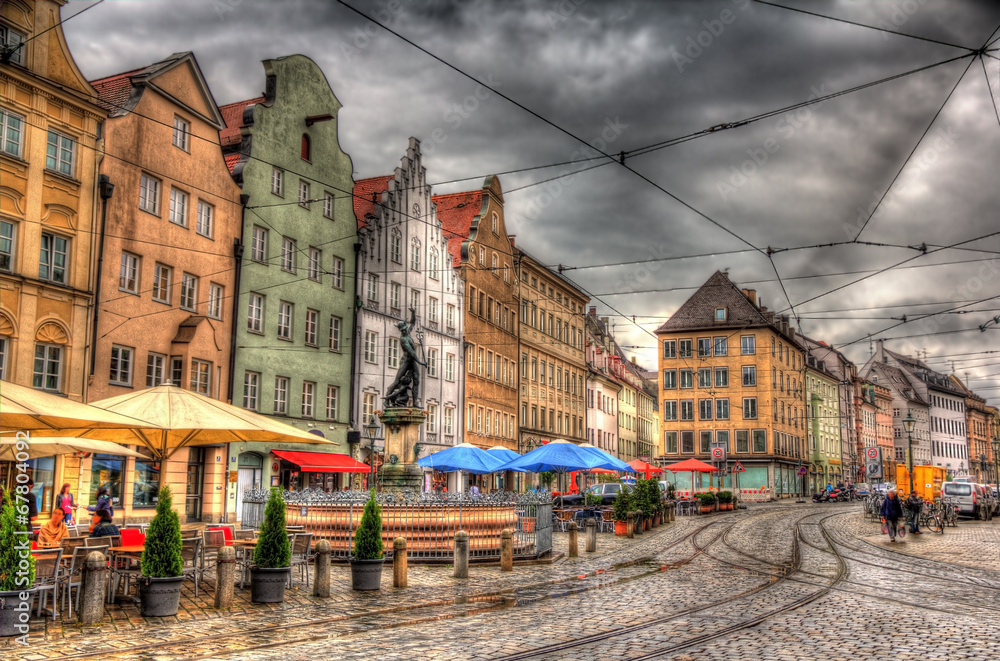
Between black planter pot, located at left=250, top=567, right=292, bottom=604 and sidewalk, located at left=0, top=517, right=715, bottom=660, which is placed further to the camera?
black planter pot, located at left=250, top=567, right=292, bottom=604

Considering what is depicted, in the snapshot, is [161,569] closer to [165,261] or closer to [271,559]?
[271,559]

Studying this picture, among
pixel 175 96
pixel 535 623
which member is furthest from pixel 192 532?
pixel 175 96

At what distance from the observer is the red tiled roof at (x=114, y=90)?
2888cm

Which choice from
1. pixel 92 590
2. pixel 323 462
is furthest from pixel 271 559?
pixel 323 462

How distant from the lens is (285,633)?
36.2 ft

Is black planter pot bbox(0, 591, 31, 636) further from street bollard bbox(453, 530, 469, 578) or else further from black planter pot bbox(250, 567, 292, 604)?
street bollard bbox(453, 530, 469, 578)

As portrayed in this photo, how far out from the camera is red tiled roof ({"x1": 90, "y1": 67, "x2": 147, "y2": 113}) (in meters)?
28.9

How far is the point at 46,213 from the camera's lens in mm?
25875

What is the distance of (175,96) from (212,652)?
25.2 m

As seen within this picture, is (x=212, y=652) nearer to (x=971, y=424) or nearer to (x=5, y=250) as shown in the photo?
(x=5, y=250)

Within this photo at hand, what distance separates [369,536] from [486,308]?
129ft

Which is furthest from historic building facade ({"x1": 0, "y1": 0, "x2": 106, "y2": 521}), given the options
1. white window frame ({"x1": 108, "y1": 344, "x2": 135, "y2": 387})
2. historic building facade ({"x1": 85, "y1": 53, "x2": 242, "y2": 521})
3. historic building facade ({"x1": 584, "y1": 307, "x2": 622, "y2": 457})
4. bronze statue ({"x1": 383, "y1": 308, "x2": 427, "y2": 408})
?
historic building facade ({"x1": 584, "y1": 307, "x2": 622, "y2": 457})

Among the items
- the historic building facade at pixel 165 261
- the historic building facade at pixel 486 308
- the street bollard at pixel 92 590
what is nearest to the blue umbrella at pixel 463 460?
the historic building facade at pixel 165 261

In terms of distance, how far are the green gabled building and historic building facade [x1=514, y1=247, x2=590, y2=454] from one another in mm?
22105
